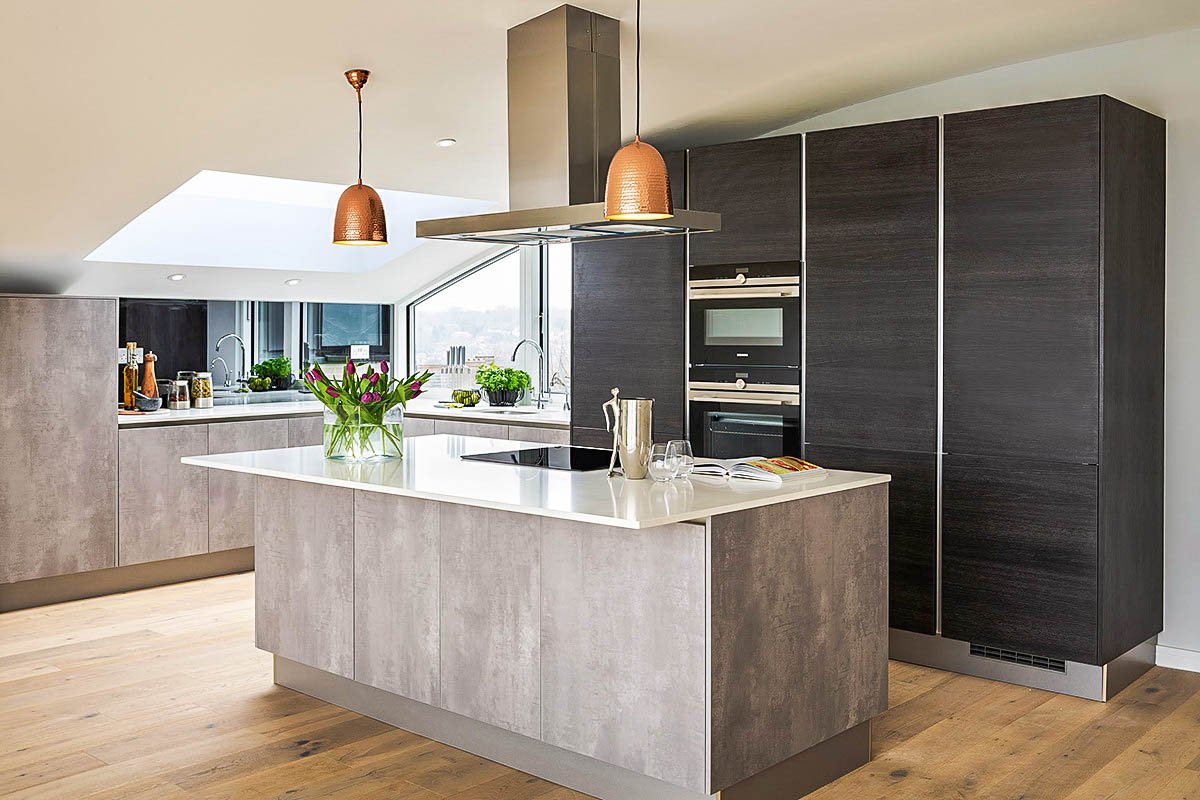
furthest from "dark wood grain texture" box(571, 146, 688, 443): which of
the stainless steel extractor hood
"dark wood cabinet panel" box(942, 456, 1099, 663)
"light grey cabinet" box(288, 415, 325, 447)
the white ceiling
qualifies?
"light grey cabinet" box(288, 415, 325, 447)

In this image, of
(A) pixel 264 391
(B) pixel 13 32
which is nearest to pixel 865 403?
(B) pixel 13 32

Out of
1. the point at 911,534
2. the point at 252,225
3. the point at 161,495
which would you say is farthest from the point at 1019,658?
the point at 252,225

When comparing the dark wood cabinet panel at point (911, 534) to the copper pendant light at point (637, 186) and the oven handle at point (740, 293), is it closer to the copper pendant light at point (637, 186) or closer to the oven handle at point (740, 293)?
the oven handle at point (740, 293)

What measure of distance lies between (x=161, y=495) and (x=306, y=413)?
38.2 inches

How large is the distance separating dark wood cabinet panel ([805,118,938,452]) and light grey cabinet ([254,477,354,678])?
196 cm

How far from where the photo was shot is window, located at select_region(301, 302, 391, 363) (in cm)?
725

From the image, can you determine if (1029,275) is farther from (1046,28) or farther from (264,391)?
(264,391)

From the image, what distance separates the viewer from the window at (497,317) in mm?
6930

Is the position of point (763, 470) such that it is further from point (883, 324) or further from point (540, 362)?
point (540, 362)

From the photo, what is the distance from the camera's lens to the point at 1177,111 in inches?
168

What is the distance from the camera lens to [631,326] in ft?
16.9

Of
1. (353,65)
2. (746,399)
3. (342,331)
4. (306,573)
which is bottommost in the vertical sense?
(306,573)

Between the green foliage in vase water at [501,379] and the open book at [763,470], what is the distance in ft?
10.4

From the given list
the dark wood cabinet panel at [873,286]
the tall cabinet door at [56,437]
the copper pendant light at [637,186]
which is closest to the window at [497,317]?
the dark wood cabinet panel at [873,286]
